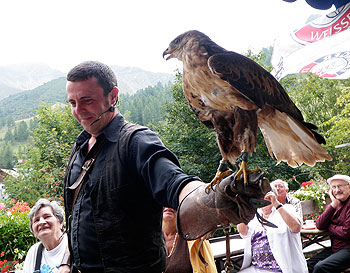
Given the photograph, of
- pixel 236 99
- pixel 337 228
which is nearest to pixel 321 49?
pixel 236 99

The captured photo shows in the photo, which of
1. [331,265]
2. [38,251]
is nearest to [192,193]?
[38,251]

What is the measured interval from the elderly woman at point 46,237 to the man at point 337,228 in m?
3.23

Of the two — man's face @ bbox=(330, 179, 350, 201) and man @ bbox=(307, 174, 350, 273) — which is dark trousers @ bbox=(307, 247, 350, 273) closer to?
man @ bbox=(307, 174, 350, 273)

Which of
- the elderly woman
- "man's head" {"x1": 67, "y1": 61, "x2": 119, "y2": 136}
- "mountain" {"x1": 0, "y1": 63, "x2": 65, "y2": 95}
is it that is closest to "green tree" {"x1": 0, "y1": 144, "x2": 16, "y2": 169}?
the elderly woman

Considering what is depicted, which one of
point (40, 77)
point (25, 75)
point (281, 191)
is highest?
point (281, 191)

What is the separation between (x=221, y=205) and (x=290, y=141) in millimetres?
627

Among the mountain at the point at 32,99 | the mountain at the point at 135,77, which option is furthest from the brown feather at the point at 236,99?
the mountain at the point at 135,77

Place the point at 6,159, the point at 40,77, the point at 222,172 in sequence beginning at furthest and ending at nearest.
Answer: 1. the point at 40,77
2. the point at 6,159
3. the point at 222,172

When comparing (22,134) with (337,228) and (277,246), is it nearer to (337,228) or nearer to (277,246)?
(337,228)

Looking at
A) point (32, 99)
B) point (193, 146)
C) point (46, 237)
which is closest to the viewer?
point (46, 237)

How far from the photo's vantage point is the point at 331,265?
4016mm

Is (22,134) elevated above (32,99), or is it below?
below

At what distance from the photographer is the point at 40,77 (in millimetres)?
181750

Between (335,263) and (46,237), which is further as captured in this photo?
(335,263)
